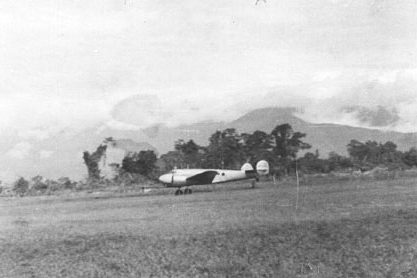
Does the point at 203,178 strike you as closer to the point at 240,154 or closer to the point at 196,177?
the point at 196,177

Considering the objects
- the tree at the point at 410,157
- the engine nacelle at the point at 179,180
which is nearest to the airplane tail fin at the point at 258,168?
the engine nacelle at the point at 179,180

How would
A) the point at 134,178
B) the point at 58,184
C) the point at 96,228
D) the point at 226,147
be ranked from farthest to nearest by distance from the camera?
1. the point at 58,184
2. the point at 226,147
3. the point at 134,178
4. the point at 96,228

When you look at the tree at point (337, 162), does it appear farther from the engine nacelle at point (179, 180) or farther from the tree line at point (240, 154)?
the engine nacelle at point (179, 180)

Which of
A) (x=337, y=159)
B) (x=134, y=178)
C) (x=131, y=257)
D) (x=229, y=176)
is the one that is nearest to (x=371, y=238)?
(x=131, y=257)

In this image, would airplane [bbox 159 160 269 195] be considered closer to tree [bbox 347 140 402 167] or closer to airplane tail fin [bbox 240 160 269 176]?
airplane tail fin [bbox 240 160 269 176]

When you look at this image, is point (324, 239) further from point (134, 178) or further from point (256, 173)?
point (134, 178)

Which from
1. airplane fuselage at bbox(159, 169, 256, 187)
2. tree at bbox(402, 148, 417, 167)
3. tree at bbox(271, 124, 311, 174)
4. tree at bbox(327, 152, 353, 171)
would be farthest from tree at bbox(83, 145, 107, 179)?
tree at bbox(402, 148, 417, 167)

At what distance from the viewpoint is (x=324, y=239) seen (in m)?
12.0

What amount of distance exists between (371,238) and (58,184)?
7801cm

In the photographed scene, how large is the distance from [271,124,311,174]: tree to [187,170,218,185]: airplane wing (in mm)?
33659

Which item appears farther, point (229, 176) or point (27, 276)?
point (229, 176)

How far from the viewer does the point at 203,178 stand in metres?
44.9

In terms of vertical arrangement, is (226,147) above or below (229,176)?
above

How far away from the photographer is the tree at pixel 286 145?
78188 mm
